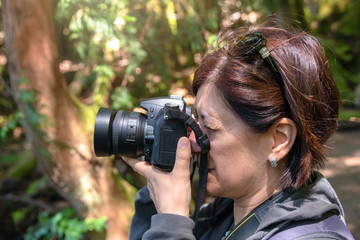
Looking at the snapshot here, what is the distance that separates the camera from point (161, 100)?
4.73ft

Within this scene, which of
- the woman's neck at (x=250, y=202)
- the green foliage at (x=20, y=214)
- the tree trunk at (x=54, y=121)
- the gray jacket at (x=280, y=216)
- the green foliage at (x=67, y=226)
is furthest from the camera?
the green foliage at (x=20, y=214)

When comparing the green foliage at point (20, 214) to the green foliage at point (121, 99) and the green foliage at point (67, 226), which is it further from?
the green foliage at point (121, 99)

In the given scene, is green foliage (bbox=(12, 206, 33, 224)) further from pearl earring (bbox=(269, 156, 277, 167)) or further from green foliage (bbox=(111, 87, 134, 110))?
pearl earring (bbox=(269, 156, 277, 167))

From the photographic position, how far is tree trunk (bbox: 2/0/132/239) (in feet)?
8.13

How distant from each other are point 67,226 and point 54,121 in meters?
0.91

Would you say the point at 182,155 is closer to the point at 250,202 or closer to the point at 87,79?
the point at 250,202

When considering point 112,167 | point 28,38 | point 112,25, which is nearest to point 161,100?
point 112,25

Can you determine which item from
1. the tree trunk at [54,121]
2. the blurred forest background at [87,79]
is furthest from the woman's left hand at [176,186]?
the tree trunk at [54,121]

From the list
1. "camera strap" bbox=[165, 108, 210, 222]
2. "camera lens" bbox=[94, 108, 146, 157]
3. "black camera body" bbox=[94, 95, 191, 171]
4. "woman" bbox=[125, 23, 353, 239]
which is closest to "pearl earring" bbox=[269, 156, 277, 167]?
"woman" bbox=[125, 23, 353, 239]

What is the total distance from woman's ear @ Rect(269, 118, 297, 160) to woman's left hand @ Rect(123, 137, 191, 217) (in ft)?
1.07

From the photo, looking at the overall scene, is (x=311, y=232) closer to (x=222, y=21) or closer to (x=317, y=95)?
(x=317, y=95)

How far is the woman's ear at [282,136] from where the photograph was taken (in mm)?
1226

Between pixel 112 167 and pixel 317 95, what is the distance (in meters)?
2.24

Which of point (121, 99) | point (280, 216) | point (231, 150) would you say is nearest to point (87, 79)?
point (121, 99)
